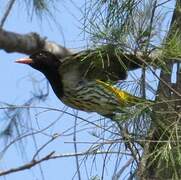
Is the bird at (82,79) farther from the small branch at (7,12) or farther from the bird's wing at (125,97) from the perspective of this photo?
the small branch at (7,12)

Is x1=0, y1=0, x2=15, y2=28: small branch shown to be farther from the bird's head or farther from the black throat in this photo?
the black throat

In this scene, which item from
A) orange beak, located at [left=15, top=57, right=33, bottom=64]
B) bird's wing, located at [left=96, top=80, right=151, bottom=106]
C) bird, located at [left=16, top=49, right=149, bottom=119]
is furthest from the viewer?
orange beak, located at [left=15, top=57, right=33, bottom=64]

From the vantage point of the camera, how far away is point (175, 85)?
2279mm

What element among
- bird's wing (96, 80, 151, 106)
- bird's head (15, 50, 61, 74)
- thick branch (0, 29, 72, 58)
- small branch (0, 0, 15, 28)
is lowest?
bird's wing (96, 80, 151, 106)

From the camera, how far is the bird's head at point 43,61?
289cm

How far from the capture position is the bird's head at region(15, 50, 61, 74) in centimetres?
289

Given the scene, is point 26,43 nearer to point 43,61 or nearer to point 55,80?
point 43,61

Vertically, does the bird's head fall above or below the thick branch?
below

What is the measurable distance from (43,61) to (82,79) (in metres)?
0.16

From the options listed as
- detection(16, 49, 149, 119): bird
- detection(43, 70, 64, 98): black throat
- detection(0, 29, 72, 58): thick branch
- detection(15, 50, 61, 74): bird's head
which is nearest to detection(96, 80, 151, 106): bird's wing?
detection(16, 49, 149, 119): bird

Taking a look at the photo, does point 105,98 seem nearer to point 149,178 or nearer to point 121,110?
point 121,110

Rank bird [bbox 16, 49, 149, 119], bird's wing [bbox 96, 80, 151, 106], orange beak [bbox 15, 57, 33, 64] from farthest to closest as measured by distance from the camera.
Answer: orange beak [bbox 15, 57, 33, 64], bird [bbox 16, 49, 149, 119], bird's wing [bbox 96, 80, 151, 106]

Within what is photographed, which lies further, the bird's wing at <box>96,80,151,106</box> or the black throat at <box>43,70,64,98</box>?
the black throat at <box>43,70,64,98</box>

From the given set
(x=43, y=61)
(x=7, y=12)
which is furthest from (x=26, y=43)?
(x=43, y=61)
